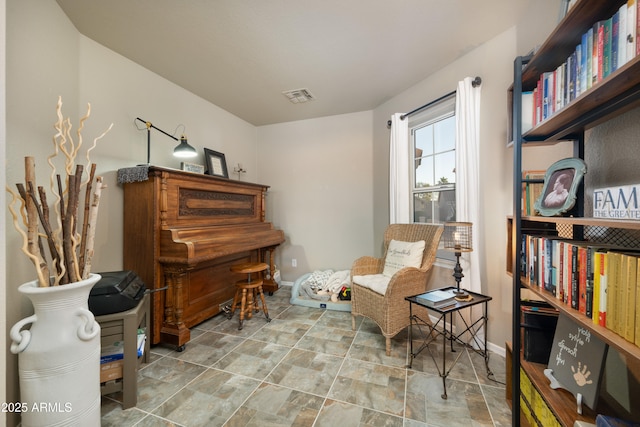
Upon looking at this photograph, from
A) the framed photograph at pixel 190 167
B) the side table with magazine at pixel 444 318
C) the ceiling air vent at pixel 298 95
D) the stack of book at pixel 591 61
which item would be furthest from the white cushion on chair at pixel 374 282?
the ceiling air vent at pixel 298 95

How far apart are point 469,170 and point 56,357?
9.24 feet

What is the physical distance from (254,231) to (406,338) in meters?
1.98

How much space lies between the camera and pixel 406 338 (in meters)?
2.20

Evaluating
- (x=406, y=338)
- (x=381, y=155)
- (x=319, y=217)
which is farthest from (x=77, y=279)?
(x=381, y=155)

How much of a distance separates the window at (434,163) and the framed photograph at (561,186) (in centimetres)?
131

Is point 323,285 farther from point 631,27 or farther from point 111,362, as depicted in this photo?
point 631,27

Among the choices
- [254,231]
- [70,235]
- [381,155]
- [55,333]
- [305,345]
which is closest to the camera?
[55,333]

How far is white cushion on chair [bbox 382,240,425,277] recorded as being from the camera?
2226 millimetres

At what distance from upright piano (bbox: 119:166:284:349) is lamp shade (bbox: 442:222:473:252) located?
76.9 inches

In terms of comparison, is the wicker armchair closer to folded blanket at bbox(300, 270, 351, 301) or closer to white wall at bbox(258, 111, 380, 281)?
folded blanket at bbox(300, 270, 351, 301)

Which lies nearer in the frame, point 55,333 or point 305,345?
point 55,333

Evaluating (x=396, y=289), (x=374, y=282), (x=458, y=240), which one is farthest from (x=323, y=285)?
(x=458, y=240)

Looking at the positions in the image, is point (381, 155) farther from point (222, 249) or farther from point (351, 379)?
point (351, 379)

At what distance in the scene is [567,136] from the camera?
1212 millimetres
